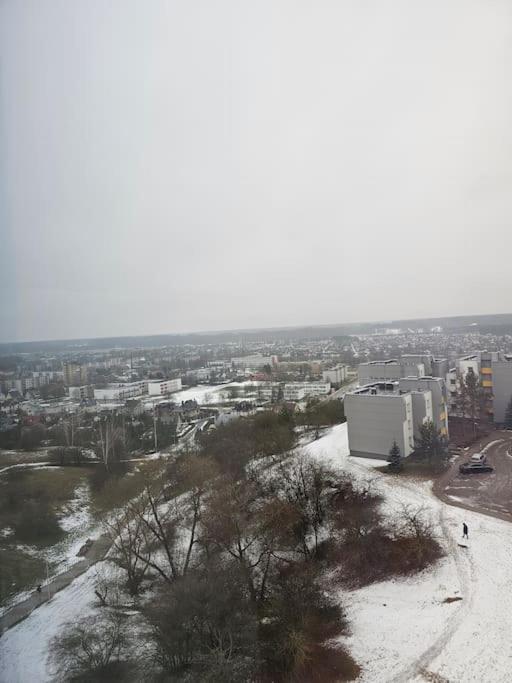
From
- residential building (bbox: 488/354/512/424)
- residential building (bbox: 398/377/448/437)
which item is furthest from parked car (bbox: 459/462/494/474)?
residential building (bbox: 488/354/512/424)

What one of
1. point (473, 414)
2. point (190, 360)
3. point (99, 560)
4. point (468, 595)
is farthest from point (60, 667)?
point (190, 360)

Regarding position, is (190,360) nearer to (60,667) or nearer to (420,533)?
(420,533)

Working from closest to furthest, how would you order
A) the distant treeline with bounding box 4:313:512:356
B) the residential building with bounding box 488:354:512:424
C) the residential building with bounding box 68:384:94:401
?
the distant treeline with bounding box 4:313:512:356 → the residential building with bounding box 68:384:94:401 → the residential building with bounding box 488:354:512:424

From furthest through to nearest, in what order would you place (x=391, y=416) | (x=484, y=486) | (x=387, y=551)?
(x=391, y=416) → (x=484, y=486) → (x=387, y=551)

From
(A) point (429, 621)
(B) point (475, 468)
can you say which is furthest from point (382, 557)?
(B) point (475, 468)

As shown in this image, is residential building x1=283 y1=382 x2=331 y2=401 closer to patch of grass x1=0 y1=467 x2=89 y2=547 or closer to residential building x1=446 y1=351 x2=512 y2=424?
residential building x1=446 y1=351 x2=512 y2=424

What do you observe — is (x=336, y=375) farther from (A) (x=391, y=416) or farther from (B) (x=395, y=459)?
(B) (x=395, y=459)
